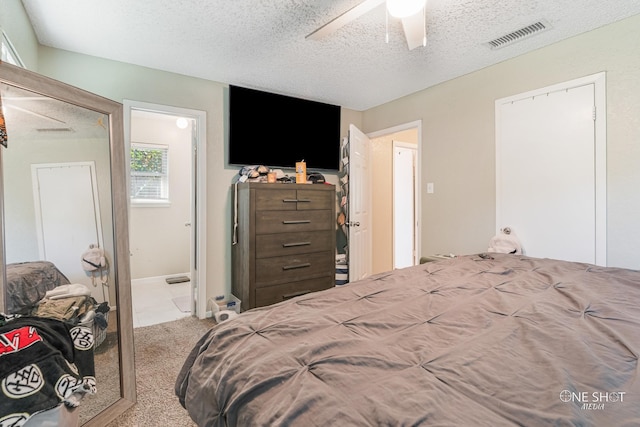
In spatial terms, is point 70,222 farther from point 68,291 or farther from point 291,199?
point 291,199

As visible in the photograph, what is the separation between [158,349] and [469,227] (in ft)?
9.84

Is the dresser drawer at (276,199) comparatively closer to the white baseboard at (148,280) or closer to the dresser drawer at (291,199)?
the dresser drawer at (291,199)

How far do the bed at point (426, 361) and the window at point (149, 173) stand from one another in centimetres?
421

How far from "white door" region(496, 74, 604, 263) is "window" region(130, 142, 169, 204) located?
178 inches

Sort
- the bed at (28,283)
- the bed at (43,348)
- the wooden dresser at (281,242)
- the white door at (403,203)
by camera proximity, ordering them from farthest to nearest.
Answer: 1. the white door at (403,203)
2. the wooden dresser at (281,242)
3. the bed at (28,283)
4. the bed at (43,348)

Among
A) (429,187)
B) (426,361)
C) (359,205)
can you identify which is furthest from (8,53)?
(429,187)

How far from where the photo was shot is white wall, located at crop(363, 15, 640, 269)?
2.07m

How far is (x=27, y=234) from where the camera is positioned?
1.37 meters

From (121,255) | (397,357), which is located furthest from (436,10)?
(121,255)

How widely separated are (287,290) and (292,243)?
0.48 m

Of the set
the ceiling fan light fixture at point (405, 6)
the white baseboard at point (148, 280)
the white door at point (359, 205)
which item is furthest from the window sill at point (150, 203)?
the ceiling fan light fixture at point (405, 6)

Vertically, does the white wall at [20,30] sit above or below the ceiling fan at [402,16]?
above

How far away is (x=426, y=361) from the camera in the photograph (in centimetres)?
78

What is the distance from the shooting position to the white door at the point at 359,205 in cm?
352
